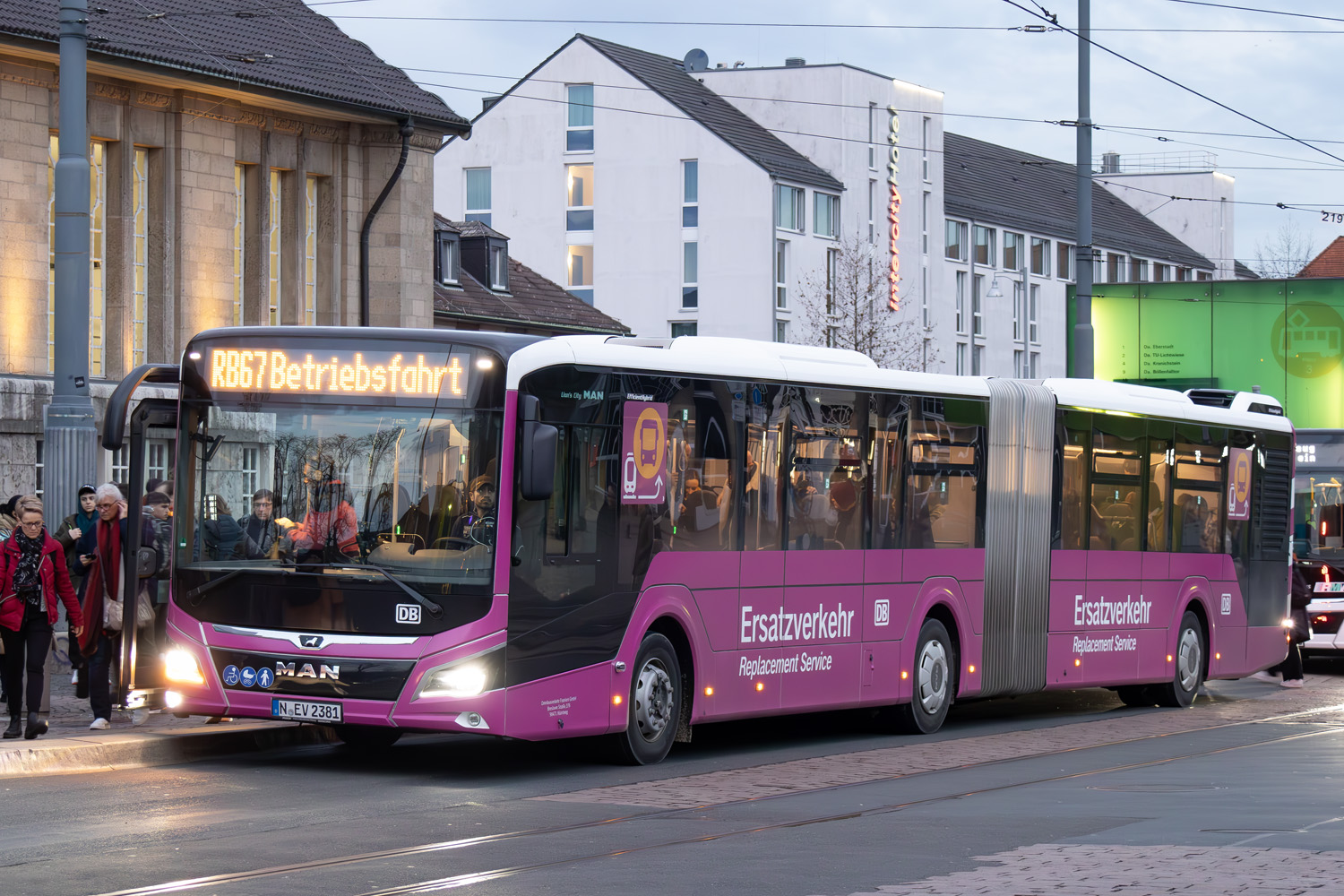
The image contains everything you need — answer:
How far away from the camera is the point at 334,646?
41.6 feet

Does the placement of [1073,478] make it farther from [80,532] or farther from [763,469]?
[80,532]

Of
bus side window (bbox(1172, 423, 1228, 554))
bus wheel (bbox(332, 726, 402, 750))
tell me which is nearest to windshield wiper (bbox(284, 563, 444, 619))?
bus wheel (bbox(332, 726, 402, 750))

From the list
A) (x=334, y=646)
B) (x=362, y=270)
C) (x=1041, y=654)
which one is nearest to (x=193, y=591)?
(x=334, y=646)

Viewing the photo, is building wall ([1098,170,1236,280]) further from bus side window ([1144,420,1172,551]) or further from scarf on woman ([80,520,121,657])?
scarf on woman ([80,520,121,657])

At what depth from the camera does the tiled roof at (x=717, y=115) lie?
223 ft

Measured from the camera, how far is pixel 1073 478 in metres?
19.0

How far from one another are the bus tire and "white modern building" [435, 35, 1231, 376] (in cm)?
4824

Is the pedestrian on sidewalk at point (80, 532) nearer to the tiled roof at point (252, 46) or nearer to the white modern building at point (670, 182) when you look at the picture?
the tiled roof at point (252, 46)

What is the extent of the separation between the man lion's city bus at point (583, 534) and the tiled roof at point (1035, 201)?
63637 millimetres

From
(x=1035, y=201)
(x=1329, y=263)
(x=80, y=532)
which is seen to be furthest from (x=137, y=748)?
(x=1329, y=263)

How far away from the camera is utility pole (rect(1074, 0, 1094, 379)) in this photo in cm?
2631

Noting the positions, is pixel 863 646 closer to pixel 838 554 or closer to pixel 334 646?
pixel 838 554

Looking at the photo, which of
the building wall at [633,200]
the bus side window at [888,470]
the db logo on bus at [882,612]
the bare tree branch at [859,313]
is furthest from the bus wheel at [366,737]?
the building wall at [633,200]

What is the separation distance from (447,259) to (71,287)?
26.4m
